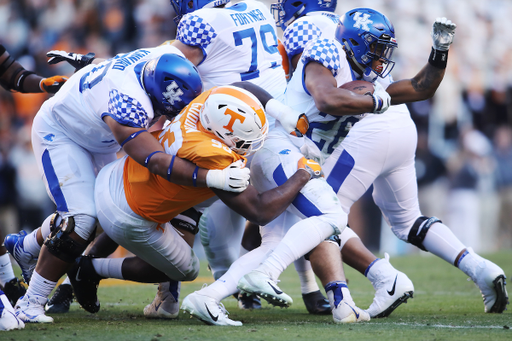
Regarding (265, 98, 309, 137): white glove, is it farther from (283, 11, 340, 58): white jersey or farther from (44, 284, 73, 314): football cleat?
(44, 284, 73, 314): football cleat

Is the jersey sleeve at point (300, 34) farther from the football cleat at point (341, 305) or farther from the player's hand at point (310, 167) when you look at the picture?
the football cleat at point (341, 305)

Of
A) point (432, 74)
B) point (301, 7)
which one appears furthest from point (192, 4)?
point (432, 74)

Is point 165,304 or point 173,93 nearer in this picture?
point 173,93

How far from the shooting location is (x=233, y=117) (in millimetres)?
2828

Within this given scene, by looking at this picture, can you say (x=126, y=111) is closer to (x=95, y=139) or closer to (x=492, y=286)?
(x=95, y=139)

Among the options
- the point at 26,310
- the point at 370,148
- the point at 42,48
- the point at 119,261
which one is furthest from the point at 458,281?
the point at 42,48

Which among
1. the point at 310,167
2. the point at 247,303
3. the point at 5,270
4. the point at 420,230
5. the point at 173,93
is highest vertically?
the point at 173,93

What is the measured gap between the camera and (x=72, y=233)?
320 cm

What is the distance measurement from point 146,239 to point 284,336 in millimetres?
955

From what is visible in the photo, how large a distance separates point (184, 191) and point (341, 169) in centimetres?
120

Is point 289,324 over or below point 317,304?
over

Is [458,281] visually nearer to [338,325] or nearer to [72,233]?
[338,325]

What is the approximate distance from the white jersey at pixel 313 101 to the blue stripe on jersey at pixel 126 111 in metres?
0.89

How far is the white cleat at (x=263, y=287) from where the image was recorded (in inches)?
107
